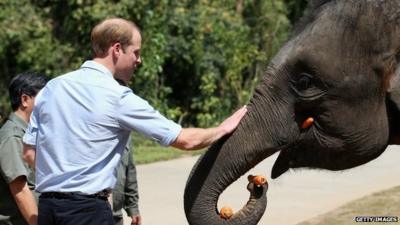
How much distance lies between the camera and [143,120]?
4285mm

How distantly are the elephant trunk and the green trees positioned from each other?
35.4 feet

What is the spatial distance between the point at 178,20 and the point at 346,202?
737 centimetres

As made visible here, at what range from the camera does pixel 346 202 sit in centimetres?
1023

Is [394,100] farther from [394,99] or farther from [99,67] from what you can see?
[99,67]

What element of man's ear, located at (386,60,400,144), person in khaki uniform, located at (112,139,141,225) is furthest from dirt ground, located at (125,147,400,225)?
man's ear, located at (386,60,400,144)

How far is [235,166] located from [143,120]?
69cm

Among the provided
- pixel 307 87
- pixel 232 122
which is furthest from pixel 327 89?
pixel 232 122

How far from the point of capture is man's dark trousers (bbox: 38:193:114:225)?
4344 millimetres

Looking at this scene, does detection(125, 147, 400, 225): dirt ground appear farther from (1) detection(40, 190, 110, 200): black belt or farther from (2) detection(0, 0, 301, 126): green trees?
(1) detection(40, 190, 110, 200): black belt

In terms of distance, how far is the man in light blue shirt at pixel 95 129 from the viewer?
14.0ft

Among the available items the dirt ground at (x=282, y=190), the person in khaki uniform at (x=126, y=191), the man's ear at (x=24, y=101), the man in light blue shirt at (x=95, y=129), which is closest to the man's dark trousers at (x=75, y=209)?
the man in light blue shirt at (x=95, y=129)

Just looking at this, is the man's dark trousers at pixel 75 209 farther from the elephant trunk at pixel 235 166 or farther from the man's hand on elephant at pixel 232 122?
the man's hand on elephant at pixel 232 122

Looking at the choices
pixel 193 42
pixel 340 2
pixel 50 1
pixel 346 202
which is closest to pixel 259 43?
pixel 193 42

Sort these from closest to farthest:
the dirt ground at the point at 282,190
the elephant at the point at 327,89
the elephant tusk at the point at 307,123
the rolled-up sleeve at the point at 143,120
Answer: the rolled-up sleeve at the point at 143,120 < the elephant at the point at 327,89 < the elephant tusk at the point at 307,123 < the dirt ground at the point at 282,190
